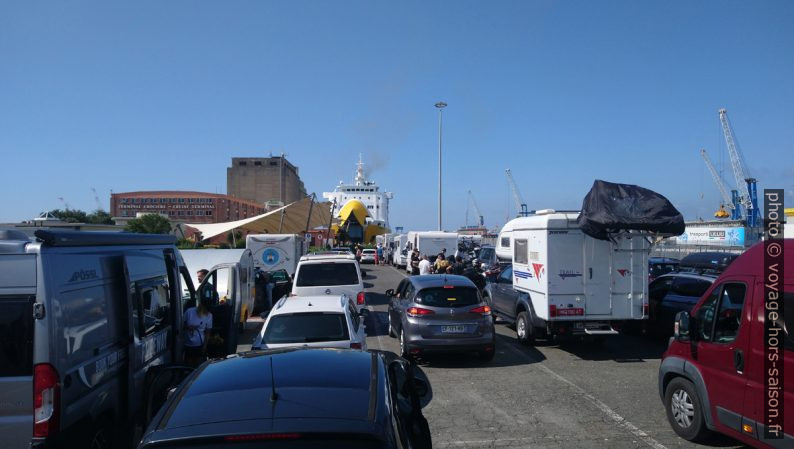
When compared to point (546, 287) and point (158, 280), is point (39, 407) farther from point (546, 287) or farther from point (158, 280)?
point (546, 287)

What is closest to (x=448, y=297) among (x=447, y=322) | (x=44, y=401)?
(x=447, y=322)

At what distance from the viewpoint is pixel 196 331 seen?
8.04m

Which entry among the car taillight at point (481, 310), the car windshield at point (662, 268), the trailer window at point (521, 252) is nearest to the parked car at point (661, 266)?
the car windshield at point (662, 268)

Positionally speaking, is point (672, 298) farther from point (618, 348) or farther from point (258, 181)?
point (258, 181)

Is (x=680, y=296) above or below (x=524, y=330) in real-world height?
above

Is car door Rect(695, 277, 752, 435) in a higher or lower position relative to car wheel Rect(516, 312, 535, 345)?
higher

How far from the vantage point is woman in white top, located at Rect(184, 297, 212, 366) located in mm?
8031

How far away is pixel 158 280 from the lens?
6.71m

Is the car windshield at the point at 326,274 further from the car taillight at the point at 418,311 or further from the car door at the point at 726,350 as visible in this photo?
the car door at the point at 726,350

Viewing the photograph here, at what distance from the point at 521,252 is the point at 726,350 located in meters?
6.47

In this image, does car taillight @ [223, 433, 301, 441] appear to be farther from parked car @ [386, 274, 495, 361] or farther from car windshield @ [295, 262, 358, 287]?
car windshield @ [295, 262, 358, 287]

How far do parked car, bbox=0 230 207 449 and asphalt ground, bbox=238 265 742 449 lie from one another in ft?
10.4

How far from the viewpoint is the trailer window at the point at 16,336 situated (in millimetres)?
3953

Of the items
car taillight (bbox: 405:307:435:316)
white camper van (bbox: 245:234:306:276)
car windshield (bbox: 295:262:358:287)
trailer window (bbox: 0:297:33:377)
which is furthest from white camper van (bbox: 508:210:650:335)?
white camper van (bbox: 245:234:306:276)
